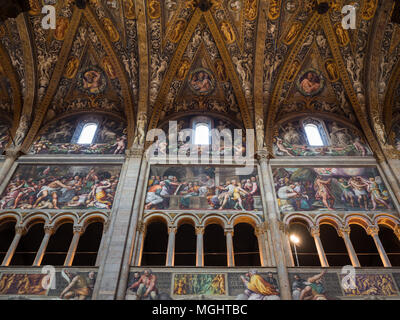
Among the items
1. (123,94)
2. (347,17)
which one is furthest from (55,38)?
(347,17)

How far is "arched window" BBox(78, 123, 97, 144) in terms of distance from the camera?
1430 centimetres

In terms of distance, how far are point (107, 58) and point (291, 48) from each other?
7670mm

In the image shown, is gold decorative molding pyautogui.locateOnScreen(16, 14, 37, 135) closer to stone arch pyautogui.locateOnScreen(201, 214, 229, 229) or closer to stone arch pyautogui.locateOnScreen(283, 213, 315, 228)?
stone arch pyautogui.locateOnScreen(201, 214, 229, 229)

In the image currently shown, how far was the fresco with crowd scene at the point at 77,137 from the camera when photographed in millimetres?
13672

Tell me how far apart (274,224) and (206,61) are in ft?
26.3

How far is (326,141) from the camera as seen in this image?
1427 cm


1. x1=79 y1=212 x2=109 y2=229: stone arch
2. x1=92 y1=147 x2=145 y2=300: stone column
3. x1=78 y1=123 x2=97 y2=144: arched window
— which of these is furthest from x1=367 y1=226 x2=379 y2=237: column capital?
x1=78 y1=123 x2=97 y2=144: arched window

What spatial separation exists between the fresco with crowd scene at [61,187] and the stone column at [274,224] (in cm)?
500

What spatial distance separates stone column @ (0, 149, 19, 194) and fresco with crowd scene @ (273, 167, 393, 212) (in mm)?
9128

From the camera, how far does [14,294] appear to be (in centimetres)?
885

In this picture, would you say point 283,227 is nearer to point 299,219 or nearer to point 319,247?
point 299,219

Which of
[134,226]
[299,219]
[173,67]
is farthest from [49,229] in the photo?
[173,67]

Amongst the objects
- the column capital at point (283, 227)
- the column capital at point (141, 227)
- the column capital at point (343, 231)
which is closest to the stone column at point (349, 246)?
the column capital at point (343, 231)
